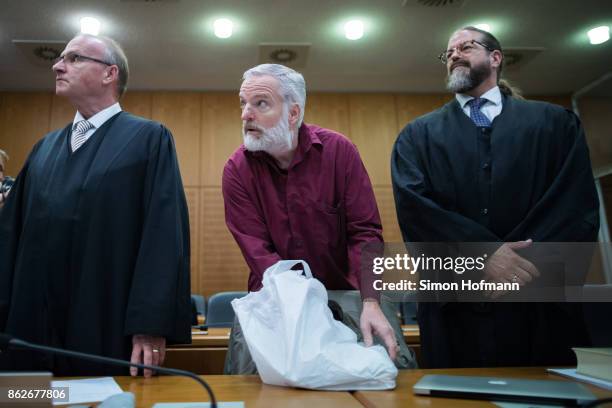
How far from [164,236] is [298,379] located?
0.69m

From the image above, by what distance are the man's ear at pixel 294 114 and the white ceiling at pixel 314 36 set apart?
3061 millimetres

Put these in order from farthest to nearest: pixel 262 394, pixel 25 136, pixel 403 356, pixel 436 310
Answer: pixel 25 136, pixel 436 310, pixel 403 356, pixel 262 394

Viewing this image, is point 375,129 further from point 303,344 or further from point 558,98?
point 303,344

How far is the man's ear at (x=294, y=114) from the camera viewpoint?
62.2 inches

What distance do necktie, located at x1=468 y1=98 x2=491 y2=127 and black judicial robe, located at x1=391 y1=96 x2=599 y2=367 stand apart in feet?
0.16

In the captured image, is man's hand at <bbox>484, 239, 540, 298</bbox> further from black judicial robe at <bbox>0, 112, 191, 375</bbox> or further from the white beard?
black judicial robe at <bbox>0, 112, 191, 375</bbox>

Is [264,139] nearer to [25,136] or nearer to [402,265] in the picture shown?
[402,265]

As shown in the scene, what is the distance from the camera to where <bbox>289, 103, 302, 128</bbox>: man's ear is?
158 cm

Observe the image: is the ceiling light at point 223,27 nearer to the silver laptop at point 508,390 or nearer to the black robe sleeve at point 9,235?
the black robe sleeve at point 9,235

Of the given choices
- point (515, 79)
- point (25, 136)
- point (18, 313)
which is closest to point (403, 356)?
point (18, 313)

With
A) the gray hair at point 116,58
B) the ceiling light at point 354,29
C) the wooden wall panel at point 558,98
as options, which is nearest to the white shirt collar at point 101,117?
the gray hair at point 116,58

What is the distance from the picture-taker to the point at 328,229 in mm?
1503

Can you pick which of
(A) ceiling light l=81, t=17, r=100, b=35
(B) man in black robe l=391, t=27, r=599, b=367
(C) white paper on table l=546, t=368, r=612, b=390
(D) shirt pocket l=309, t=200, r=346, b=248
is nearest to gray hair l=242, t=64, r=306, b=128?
(D) shirt pocket l=309, t=200, r=346, b=248

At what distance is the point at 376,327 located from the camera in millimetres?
1185
